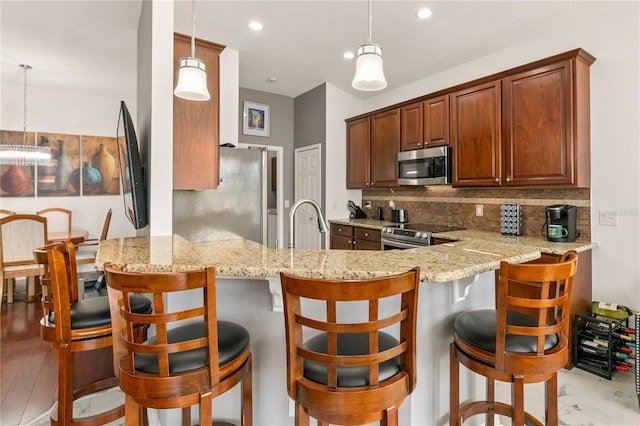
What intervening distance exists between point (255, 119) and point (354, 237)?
2307 mm

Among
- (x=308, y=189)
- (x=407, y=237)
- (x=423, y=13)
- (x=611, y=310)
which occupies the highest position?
(x=423, y=13)

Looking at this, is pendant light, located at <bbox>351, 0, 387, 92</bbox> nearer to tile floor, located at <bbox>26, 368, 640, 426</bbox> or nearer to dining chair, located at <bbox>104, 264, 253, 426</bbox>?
dining chair, located at <bbox>104, 264, 253, 426</bbox>

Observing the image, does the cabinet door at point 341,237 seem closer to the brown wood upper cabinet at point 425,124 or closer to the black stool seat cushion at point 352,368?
the brown wood upper cabinet at point 425,124

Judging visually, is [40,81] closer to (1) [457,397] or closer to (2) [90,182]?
(2) [90,182]

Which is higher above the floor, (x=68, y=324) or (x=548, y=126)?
(x=548, y=126)

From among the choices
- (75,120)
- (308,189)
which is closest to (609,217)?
(308,189)

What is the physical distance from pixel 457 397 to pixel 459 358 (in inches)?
10.1

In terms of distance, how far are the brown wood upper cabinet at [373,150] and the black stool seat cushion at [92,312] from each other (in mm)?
3305

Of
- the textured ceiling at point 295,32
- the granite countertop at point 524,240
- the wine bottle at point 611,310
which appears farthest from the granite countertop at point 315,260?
the textured ceiling at point 295,32

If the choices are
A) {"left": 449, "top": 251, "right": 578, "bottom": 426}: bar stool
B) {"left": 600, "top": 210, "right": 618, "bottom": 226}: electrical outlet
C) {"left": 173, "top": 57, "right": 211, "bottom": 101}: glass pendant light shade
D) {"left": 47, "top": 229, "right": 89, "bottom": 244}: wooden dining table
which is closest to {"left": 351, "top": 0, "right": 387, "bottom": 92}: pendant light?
{"left": 173, "top": 57, "right": 211, "bottom": 101}: glass pendant light shade

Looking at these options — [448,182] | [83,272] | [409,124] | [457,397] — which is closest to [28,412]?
[457,397]

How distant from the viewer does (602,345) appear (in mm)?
2520

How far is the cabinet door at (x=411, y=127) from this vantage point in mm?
3961

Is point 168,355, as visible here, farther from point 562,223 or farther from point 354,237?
point 354,237
